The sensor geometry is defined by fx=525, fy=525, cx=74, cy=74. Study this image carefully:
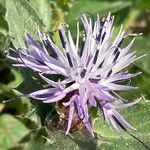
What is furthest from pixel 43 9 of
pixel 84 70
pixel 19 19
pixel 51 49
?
pixel 84 70

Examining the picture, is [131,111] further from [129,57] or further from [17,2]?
[17,2]

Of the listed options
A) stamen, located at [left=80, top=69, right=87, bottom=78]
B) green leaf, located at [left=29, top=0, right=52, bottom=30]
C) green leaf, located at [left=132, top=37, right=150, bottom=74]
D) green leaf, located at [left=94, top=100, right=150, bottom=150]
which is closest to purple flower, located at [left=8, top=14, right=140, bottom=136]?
stamen, located at [left=80, top=69, right=87, bottom=78]

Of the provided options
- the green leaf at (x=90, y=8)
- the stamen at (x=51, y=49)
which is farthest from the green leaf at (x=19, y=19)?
the green leaf at (x=90, y=8)

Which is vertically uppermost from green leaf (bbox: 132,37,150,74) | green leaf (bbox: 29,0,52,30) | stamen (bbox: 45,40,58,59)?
green leaf (bbox: 29,0,52,30)

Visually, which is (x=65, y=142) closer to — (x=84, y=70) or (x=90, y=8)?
(x=84, y=70)

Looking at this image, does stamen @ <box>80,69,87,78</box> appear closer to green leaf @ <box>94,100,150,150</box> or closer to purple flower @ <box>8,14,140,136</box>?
purple flower @ <box>8,14,140,136</box>

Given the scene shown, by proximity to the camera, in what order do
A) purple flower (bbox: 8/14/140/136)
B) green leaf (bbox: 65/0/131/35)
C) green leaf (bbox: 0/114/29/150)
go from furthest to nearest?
green leaf (bbox: 65/0/131/35)
green leaf (bbox: 0/114/29/150)
purple flower (bbox: 8/14/140/136)

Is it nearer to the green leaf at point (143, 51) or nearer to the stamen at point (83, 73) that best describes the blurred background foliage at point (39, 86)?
the green leaf at point (143, 51)
